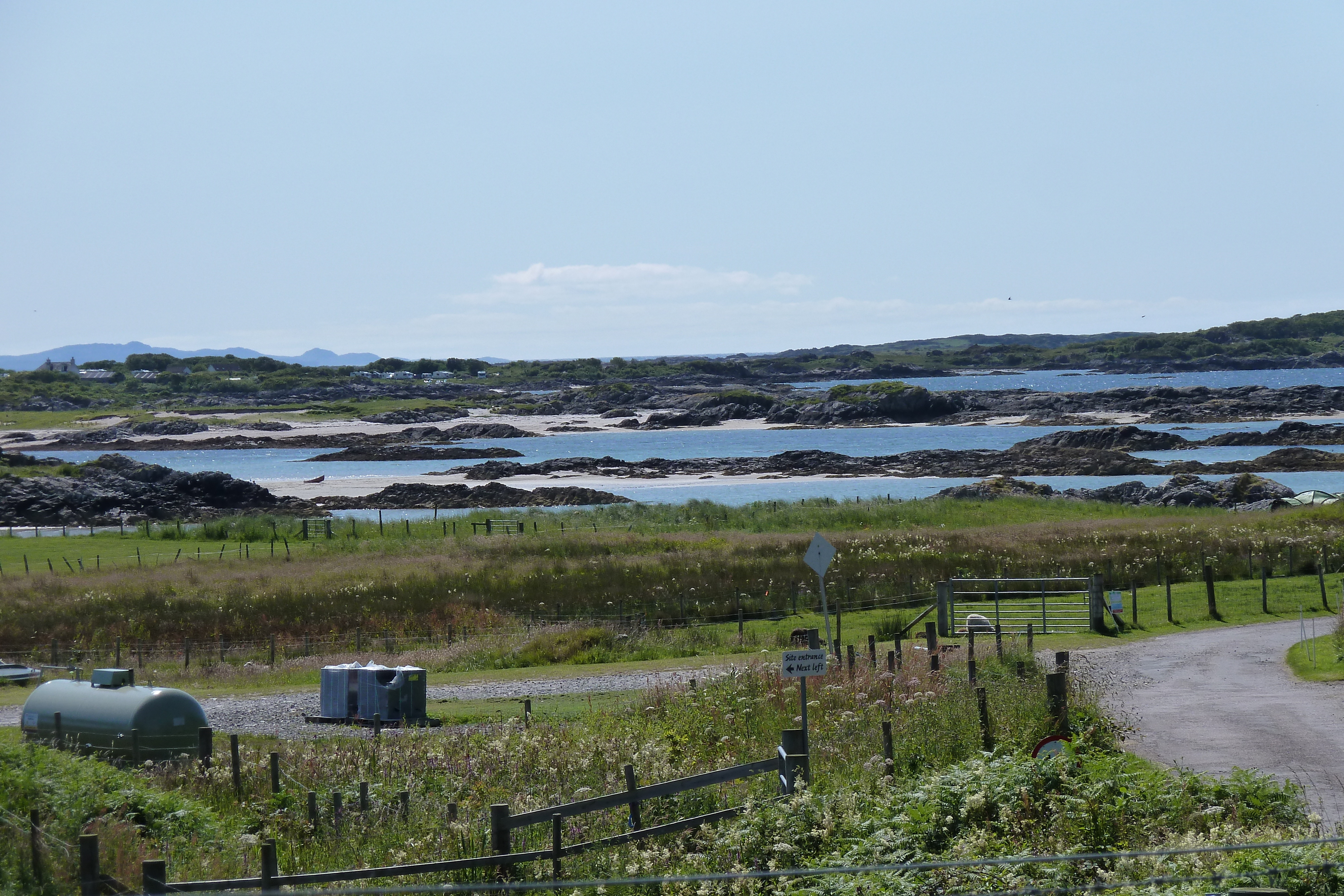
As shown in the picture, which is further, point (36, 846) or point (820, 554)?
point (820, 554)

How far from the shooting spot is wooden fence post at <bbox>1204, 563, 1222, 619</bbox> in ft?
100

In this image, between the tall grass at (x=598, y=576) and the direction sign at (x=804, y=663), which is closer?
the direction sign at (x=804, y=663)

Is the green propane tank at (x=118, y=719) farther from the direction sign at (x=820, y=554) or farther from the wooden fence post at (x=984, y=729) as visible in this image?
the wooden fence post at (x=984, y=729)

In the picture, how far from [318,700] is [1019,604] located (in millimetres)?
18372

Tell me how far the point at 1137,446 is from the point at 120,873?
10750 centimetres

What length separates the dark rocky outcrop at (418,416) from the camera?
17900cm

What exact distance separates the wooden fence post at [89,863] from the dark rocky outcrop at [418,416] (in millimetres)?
168779

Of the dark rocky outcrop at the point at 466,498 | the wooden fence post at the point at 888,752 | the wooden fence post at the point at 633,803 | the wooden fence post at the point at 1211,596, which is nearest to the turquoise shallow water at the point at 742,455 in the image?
the dark rocky outcrop at the point at 466,498

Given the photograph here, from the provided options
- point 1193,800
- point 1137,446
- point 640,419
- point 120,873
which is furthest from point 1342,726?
point 640,419

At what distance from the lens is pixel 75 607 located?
34656mm

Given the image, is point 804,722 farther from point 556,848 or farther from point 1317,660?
point 1317,660

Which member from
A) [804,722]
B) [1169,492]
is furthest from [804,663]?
[1169,492]

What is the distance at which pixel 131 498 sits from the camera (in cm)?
8200

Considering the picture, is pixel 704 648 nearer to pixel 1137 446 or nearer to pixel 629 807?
pixel 629 807
